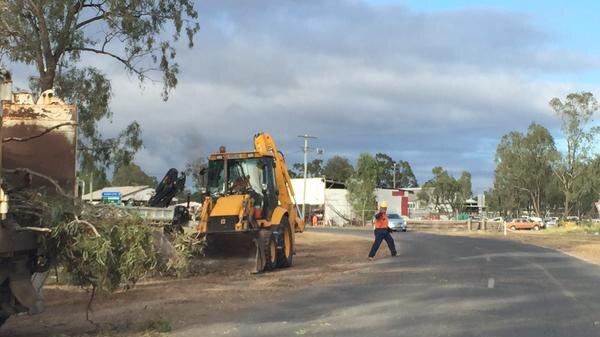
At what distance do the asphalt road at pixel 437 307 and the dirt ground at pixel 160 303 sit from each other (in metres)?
0.55

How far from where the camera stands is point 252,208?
661 inches

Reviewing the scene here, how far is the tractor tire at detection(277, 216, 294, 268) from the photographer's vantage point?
1781cm

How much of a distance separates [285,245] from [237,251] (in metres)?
2.17

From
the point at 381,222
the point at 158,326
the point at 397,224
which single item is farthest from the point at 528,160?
the point at 158,326

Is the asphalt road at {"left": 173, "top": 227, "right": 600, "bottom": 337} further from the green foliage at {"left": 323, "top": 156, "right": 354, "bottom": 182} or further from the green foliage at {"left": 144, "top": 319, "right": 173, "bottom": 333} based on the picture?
the green foliage at {"left": 323, "top": 156, "right": 354, "bottom": 182}

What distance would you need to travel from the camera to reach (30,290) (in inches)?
283

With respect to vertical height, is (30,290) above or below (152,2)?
below

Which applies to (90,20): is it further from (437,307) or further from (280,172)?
(437,307)

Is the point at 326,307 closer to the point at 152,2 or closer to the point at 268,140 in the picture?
the point at 268,140

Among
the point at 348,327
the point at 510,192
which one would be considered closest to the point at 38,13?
the point at 348,327

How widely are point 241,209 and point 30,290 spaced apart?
29.9 ft

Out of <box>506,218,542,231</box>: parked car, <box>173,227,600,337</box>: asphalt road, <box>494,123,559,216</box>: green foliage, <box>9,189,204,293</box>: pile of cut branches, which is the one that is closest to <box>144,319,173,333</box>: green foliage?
<box>173,227,600,337</box>: asphalt road

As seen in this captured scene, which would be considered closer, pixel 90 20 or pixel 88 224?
pixel 88 224

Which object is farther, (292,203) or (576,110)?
(576,110)
